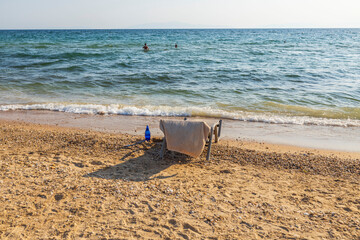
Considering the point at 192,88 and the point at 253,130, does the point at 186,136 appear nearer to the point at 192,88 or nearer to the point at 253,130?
the point at 253,130

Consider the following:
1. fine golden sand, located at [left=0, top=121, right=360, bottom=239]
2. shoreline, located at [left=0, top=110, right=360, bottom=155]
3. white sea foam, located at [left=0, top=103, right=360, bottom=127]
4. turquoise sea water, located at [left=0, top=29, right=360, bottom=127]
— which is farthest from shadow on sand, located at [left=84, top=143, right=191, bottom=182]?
turquoise sea water, located at [left=0, top=29, right=360, bottom=127]

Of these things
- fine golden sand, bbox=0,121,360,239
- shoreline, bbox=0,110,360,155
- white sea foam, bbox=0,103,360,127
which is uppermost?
white sea foam, bbox=0,103,360,127

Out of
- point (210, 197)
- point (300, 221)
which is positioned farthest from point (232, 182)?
point (300, 221)

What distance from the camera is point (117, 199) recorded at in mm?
4109

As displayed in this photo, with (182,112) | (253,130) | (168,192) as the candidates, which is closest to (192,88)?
(182,112)

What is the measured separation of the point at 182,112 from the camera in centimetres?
920

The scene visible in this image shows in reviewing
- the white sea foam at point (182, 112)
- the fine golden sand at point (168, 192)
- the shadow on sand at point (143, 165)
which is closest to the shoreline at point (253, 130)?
the white sea foam at point (182, 112)

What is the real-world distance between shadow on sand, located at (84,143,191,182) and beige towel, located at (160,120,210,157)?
0.30 metres

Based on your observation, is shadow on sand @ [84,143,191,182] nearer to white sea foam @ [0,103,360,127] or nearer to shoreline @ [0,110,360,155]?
shoreline @ [0,110,360,155]

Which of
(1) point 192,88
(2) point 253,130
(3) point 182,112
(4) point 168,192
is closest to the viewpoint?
(4) point 168,192

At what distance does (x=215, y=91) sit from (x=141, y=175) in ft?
26.1

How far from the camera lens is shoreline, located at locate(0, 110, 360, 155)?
673 centimetres

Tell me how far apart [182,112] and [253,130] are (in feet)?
8.16

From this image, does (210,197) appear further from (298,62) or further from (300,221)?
(298,62)
